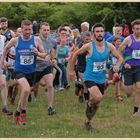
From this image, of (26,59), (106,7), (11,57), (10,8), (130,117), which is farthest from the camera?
(10,8)

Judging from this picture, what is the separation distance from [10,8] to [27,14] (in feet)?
6.65

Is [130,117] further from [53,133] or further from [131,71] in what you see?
[53,133]

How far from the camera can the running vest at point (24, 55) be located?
28.3 feet

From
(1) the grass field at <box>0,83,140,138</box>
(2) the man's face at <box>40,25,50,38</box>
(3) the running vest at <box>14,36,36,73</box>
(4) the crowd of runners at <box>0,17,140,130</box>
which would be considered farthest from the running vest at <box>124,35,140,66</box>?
(3) the running vest at <box>14,36,36,73</box>

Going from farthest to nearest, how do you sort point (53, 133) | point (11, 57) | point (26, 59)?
point (11, 57), point (26, 59), point (53, 133)

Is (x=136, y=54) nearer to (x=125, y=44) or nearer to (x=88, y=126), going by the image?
(x=125, y=44)

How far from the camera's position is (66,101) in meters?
11.6

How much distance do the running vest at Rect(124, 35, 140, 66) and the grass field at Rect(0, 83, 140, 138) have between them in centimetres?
103

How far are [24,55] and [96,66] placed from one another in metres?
1.34

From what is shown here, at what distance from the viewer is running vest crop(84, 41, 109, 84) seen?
8195mm

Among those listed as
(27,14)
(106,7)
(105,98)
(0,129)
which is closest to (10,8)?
(27,14)

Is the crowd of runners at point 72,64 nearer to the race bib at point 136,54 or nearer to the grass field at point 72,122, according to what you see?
the race bib at point 136,54

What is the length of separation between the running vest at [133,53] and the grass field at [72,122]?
103cm

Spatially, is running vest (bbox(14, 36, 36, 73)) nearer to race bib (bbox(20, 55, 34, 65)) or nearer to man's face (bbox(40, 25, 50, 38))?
race bib (bbox(20, 55, 34, 65))
